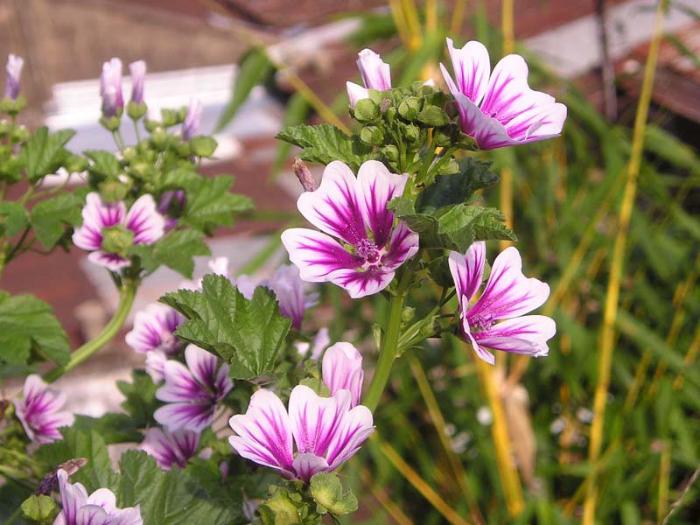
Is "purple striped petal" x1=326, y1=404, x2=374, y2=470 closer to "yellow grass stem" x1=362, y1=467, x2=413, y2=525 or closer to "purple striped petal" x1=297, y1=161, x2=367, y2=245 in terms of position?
"purple striped petal" x1=297, y1=161, x2=367, y2=245

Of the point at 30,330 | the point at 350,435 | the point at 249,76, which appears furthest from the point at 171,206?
the point at 249,76

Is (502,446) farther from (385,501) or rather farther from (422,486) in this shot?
(385,501)

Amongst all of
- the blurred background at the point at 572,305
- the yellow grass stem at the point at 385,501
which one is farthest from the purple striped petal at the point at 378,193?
the yellow grass stem at the point at 385,501

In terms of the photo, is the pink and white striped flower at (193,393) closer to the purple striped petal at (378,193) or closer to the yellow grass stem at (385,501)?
the purple striped petal at (378,193)

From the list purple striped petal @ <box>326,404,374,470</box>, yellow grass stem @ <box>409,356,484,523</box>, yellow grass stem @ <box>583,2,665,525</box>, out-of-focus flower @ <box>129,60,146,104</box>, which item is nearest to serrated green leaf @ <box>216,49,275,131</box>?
yellow grass stem @ <box>409,356,484,523</box>

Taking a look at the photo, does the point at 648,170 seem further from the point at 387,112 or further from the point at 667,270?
the point at 387,112

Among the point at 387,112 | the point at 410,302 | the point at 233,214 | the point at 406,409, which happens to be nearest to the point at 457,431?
the point at 406,409
